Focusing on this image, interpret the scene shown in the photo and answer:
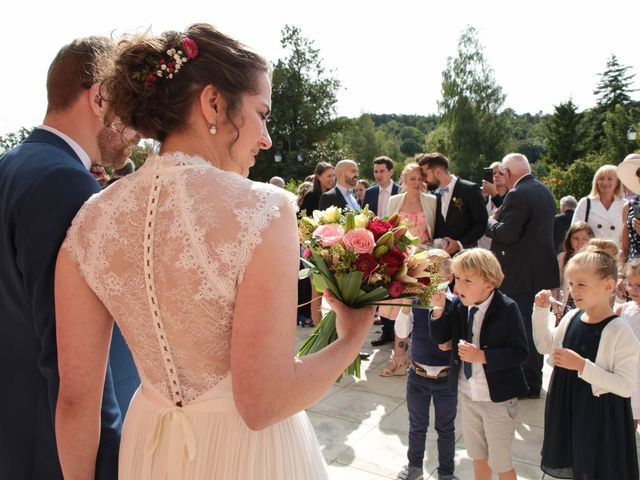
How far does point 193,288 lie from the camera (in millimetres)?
1097

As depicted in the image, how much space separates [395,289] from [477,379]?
176 centimetres

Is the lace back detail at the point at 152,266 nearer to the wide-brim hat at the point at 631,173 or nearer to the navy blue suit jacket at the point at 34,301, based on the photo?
the navy blue suit jacket at the point at 34,301

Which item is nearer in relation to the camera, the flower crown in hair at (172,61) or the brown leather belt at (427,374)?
the flower crown in hair at (172,61)

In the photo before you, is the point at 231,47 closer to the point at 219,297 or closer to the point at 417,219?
the point at 219,297

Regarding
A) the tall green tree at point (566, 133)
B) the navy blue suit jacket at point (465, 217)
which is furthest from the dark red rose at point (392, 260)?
the tall green tree at point (566, 133)

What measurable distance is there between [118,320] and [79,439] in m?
0.38

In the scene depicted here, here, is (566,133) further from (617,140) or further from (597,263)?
(597,263)

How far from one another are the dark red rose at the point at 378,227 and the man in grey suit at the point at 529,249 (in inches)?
138

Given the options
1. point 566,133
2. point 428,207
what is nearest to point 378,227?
point 428,207

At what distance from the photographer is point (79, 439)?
133 centimetres

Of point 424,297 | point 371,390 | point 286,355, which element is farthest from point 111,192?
point 371,390

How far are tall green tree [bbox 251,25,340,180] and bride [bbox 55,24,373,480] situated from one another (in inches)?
1512

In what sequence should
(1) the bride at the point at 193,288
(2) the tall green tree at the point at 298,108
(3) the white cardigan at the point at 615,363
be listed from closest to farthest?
(1) the bride at the point at 193,288
(3) the white cardigan at the point at 615,363
(2) the tall green tree at the point at 298,108

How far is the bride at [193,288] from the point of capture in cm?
104
